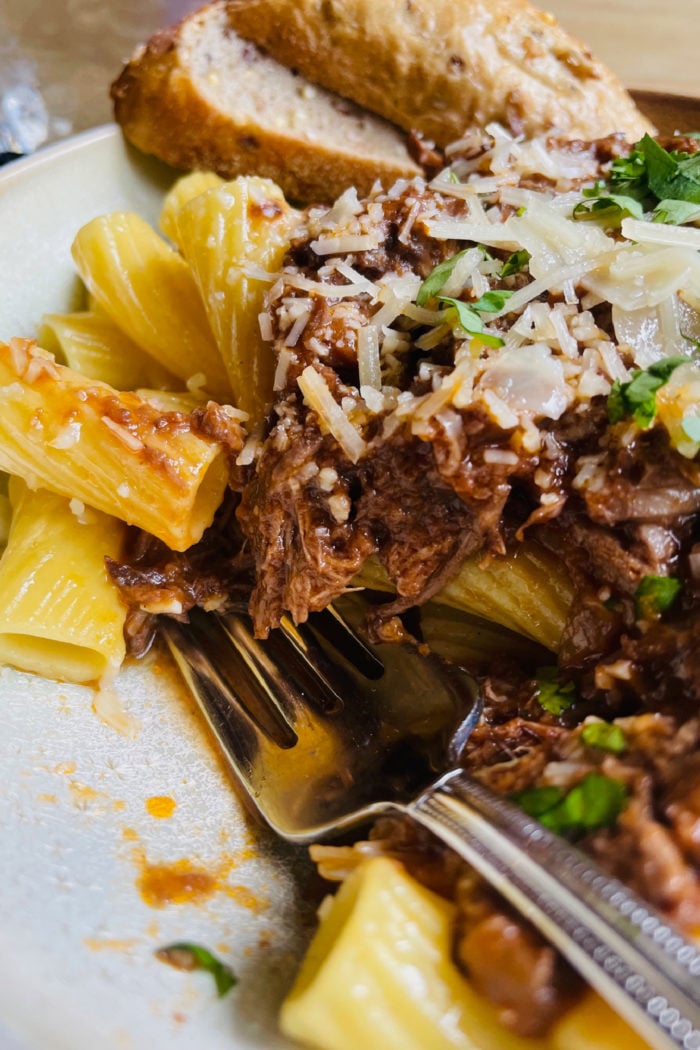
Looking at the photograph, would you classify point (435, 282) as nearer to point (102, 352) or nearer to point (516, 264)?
point (516, 264)

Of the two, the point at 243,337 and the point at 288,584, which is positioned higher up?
the point at 243,337

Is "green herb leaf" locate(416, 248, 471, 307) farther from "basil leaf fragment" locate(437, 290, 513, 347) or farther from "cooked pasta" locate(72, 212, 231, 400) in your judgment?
"cooked pasta" locate(72, 212, 231, 400)

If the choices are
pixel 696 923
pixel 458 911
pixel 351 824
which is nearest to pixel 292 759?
pixel 351 824

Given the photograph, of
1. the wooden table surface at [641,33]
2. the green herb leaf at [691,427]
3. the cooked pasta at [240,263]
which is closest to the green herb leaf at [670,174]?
the green herb leaf at [691,427]

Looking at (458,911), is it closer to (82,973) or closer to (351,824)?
(351,824)

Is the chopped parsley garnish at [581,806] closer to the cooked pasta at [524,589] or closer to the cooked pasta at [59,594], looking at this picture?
the cooked pasta at [524,589]

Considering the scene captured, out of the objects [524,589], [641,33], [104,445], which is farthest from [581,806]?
[641,33]
